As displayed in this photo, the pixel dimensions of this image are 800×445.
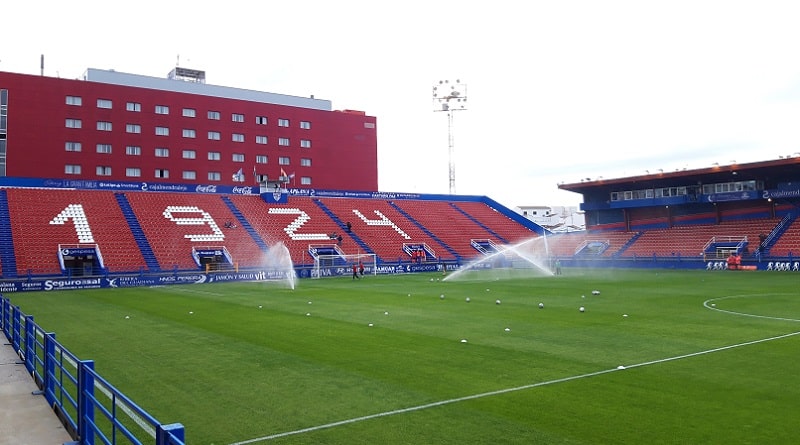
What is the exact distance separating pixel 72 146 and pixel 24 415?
62.4 meters

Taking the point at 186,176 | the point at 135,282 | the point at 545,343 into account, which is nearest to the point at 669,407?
the point at 545,343

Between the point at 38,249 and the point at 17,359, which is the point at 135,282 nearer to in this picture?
the point at 38,249

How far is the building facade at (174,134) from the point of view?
6131cm

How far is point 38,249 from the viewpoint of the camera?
140 feet

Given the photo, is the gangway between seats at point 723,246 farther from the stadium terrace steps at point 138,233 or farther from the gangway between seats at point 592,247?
the stadium terrace steps at point 138,233

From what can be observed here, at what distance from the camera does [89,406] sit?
7.51 m

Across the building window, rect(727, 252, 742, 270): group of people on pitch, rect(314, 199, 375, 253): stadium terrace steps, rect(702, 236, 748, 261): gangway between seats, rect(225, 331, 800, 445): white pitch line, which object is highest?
the building window

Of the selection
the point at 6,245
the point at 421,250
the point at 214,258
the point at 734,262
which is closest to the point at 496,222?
the point at 421,250

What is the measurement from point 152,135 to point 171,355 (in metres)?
59.8

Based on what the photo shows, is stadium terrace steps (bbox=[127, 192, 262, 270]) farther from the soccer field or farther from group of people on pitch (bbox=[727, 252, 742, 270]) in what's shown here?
group of people on pitch (bbox=[727, 252, 742, 270])

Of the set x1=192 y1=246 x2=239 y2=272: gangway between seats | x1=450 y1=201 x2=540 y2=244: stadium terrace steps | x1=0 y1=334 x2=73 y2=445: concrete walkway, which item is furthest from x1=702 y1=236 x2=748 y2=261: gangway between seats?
x1=0 y1=334 x2=73 y2=445: concrete walkway

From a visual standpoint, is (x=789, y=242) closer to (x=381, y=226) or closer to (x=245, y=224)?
(x=381, y=226)

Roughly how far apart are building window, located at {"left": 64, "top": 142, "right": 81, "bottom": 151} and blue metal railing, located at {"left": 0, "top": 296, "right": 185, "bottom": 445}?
5601 centimetres

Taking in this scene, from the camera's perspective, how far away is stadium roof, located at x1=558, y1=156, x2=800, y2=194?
5372 centimetres
